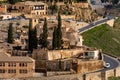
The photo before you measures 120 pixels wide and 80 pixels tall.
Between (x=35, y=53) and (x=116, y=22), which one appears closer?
(x=35, y=53)

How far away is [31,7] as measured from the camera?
370 feet

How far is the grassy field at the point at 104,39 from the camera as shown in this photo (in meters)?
108

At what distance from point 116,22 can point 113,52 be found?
31766 mm

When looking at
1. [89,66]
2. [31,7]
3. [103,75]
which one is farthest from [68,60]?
[31,7]

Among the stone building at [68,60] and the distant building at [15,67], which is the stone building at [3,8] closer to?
the stone building at [68,60]

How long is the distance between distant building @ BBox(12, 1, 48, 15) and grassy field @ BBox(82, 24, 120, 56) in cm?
1003

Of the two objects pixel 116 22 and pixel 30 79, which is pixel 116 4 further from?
pixel 30 79

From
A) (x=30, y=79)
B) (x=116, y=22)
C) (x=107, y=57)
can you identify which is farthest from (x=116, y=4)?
(x=30, y=79)

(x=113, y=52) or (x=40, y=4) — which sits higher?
(x=40, y=4)

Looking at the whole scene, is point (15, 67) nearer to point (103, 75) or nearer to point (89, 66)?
point (89, 66)

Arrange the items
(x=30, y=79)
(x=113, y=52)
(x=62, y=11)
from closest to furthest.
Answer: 1. (x=30, y=79)
2. (x=113, y=52)
3. (x=62, y=11)

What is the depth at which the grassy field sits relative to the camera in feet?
353

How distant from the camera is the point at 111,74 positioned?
7719cm

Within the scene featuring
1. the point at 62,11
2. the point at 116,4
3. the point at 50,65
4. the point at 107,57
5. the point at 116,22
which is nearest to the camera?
the point at 50,65
